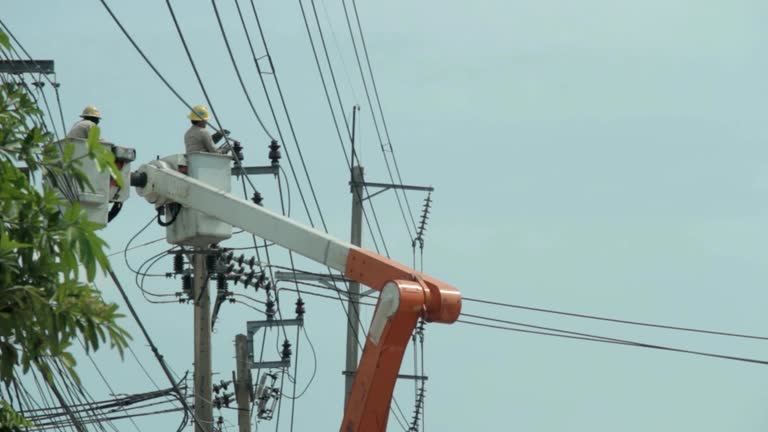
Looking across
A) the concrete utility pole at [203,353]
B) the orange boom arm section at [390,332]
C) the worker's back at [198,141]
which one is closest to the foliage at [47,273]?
the orange boom arm section at [390,332]

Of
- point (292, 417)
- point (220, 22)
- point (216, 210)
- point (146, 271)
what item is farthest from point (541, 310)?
point (292, 417)

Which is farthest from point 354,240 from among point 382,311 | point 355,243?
point 382,311

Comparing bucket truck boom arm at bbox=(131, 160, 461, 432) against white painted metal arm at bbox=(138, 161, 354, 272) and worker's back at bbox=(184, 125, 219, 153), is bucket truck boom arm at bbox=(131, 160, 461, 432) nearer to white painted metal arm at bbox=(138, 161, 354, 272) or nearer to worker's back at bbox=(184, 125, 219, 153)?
white painted metal arm at bbox=(138, 161, 354, 272)

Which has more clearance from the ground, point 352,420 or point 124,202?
point 124,202

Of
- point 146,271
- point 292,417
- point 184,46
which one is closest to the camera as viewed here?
point 184,46

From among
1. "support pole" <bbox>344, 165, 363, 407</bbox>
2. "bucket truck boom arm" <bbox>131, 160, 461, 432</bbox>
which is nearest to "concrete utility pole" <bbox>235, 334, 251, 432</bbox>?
"support pole" <bbox>344, 165, 363, 407</bbox>

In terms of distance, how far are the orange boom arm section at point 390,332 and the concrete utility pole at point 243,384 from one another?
44.4 ft

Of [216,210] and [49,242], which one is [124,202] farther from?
[49,242]

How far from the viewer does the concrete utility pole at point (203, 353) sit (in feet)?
68.5

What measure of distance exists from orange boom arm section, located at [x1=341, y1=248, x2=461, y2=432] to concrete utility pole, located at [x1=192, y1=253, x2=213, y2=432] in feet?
27.8

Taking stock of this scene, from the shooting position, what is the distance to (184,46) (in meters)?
13.1

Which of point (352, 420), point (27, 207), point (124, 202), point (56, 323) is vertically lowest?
point (56, 323)

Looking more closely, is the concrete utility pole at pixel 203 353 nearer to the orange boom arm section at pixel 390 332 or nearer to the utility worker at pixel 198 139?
the utility worker at pixel 198 139

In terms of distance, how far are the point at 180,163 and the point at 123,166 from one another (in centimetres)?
163
